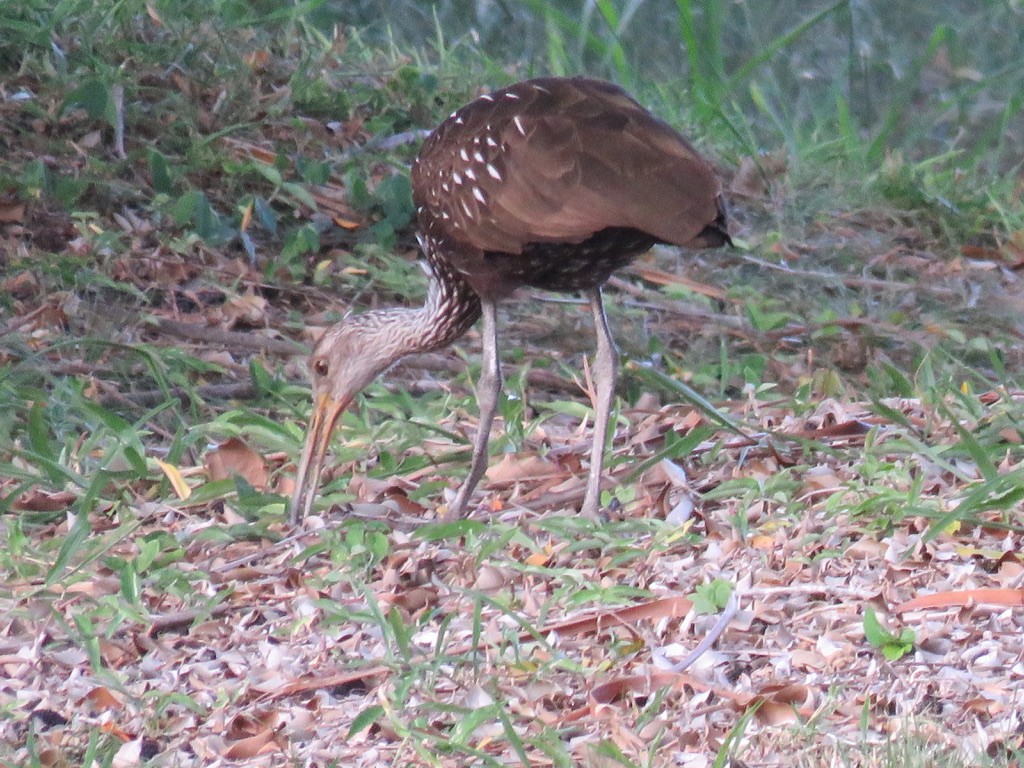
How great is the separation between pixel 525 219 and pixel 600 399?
66 cm

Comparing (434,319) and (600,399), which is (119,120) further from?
(600,399)

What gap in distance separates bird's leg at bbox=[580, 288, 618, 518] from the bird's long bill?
78 cm

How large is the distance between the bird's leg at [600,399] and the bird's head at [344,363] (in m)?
0.66

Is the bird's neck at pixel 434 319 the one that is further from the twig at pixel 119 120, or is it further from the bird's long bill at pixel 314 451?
the twig at pixel 119 120

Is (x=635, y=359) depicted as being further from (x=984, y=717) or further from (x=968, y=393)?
(x=984, y=717)

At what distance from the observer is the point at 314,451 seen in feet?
15.7

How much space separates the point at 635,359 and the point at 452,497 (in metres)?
1.87

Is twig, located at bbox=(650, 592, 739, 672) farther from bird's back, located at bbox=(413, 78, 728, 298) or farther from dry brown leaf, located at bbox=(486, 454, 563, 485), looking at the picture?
dry brown leaf, located at bbox=(486, 454, 563, 485)

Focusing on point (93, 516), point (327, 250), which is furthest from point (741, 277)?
point (93, 516)

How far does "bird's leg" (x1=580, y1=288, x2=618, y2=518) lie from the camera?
444cm

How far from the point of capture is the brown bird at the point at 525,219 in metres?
4.21

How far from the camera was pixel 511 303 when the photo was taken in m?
6.98

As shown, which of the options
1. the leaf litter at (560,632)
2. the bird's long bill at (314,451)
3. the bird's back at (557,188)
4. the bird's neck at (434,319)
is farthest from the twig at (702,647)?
the bird's neck at (434,319)

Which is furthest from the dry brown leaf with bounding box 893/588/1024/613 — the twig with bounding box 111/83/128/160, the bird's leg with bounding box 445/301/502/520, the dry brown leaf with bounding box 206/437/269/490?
the twig with bounding box 111/83/128/160
